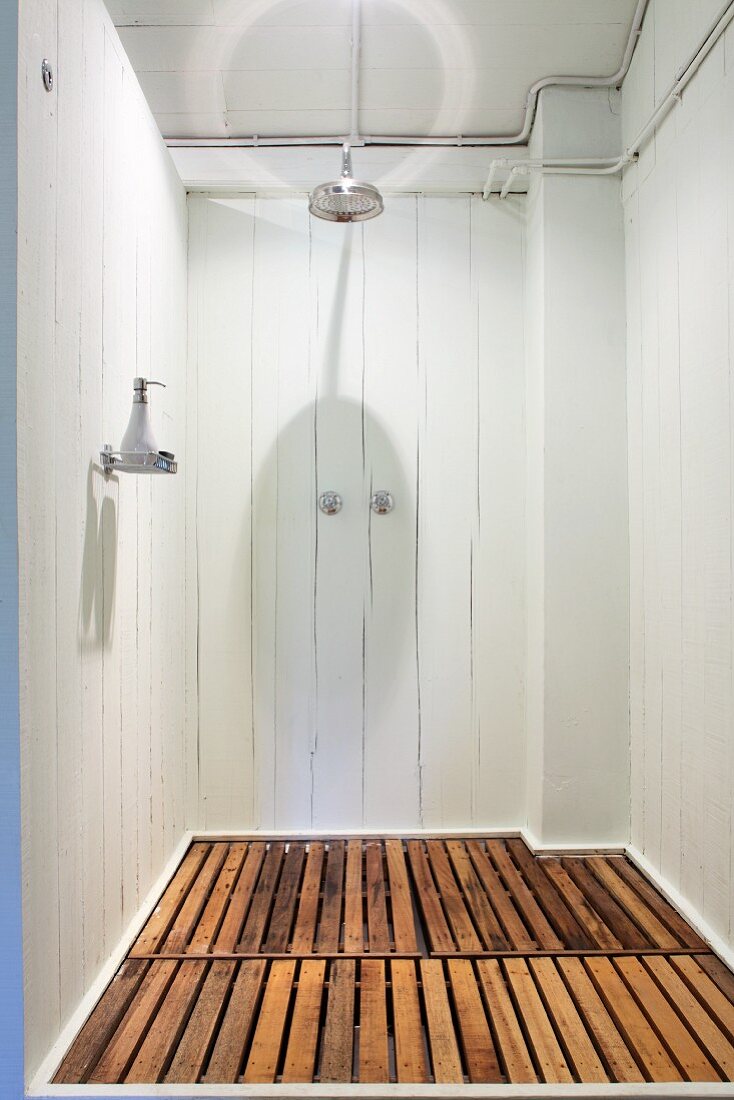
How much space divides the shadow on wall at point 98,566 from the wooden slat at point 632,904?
1.41 metres

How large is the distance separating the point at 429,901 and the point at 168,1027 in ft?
2.35

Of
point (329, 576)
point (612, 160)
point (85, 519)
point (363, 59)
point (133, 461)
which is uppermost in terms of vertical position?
point (363, 59)

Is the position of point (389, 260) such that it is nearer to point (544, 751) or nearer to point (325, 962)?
point (544, 751)

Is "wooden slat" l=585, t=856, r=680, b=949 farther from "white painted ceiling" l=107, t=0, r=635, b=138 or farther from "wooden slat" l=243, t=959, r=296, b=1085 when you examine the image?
"white painted ceiling" l=107, t=0, r=635, b=138

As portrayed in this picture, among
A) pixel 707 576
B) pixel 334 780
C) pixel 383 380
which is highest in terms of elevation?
pixel 383 380

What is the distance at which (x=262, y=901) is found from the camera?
5.93 ft

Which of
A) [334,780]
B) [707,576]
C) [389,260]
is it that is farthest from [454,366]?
[334,780]

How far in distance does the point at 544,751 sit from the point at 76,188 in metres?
1.84

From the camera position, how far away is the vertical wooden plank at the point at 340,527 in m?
2.24

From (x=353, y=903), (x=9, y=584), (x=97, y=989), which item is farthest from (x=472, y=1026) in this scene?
(x=9, y=584)

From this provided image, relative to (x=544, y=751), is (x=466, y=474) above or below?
above

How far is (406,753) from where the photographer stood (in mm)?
2240

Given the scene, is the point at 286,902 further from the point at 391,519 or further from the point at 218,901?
the point at 391,519

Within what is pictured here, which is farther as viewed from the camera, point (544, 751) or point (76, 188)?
point (544, 751)
